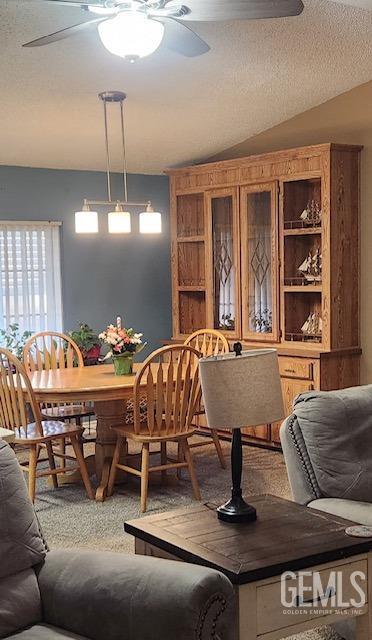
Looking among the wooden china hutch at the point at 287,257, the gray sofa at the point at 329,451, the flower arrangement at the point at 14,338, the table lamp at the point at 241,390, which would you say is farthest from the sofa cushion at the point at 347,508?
the flower arrangement at the point at 14,338

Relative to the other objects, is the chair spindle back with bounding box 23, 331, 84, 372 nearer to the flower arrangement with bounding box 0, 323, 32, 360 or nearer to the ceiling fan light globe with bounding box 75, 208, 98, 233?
the flower arrangement with bounding box 0, 323, 32, 360

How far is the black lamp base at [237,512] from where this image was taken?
2.53m

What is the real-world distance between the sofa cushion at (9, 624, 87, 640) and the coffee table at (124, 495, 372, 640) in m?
0.41

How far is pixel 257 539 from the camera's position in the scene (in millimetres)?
2361

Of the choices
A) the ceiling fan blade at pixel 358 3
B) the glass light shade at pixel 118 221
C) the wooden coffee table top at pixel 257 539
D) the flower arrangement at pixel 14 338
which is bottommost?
the wooden coffee table top at pixel 257 539

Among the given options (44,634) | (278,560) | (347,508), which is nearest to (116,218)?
(347,508)

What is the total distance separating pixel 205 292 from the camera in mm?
6730

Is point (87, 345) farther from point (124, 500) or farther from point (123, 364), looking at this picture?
point (124, 500)

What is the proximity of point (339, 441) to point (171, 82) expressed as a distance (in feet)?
10.0

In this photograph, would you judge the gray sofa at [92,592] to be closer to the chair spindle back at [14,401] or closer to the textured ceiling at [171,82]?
the chair spindle back at [14,401]

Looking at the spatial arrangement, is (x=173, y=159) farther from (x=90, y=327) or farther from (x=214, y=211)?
(x=90, y=327)

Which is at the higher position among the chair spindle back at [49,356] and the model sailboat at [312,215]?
the model sailboat at [312,215]

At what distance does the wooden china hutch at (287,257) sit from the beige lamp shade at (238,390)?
3214mm

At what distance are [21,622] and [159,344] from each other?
5.30 meters
